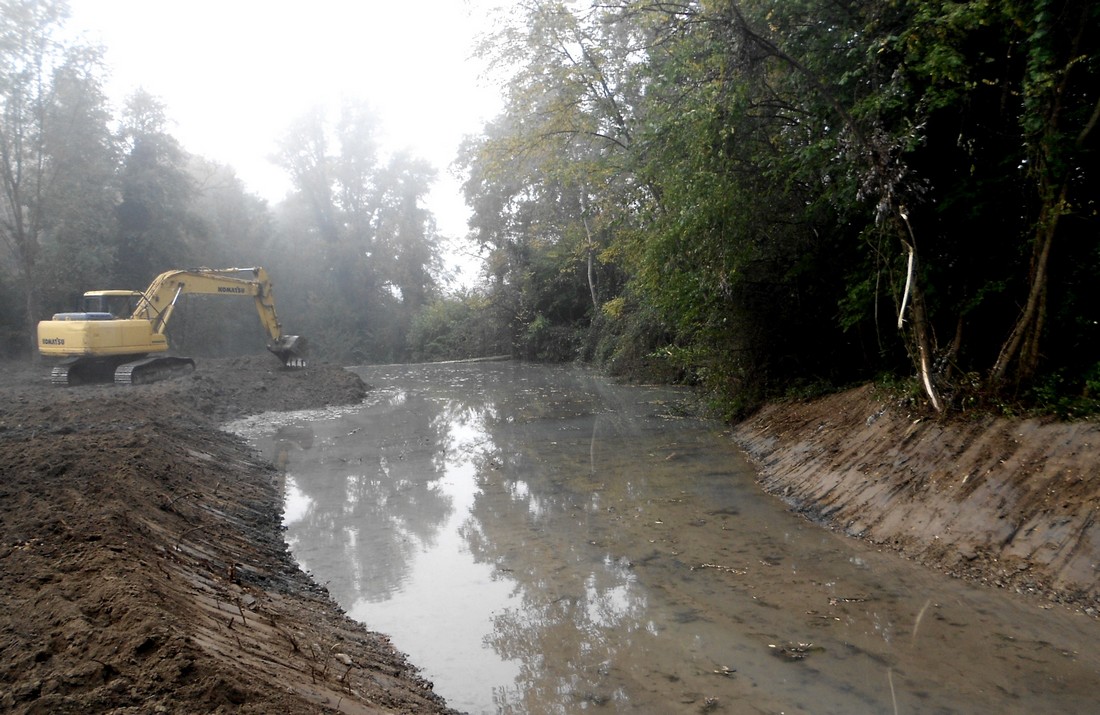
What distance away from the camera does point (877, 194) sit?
892 centimetres

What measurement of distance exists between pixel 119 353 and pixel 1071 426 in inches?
838

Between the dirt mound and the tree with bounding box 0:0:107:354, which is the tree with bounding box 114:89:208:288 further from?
the dirt mound

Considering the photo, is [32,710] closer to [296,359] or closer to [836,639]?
[836,639]

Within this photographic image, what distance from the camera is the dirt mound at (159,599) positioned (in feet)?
11.2

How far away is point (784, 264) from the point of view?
1256 cm

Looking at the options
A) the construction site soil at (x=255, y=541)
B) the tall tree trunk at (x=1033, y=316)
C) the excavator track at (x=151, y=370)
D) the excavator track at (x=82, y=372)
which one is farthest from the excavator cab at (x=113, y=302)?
the tall tree trunk at (x=1033, y=316)

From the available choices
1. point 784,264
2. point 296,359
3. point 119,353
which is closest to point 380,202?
point 296,359

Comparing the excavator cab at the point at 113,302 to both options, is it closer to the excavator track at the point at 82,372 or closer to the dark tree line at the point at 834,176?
the excavator track at the point at 82,372

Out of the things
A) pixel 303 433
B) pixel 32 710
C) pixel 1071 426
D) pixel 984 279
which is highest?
pixel 984 279

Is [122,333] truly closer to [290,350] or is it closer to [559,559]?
[290,350]

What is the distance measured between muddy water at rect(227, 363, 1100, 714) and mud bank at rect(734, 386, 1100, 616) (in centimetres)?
28


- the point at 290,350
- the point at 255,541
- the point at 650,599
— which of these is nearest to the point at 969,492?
the point at 650,599

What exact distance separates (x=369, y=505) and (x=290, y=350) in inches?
688

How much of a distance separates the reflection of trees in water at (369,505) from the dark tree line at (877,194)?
16.9ft
